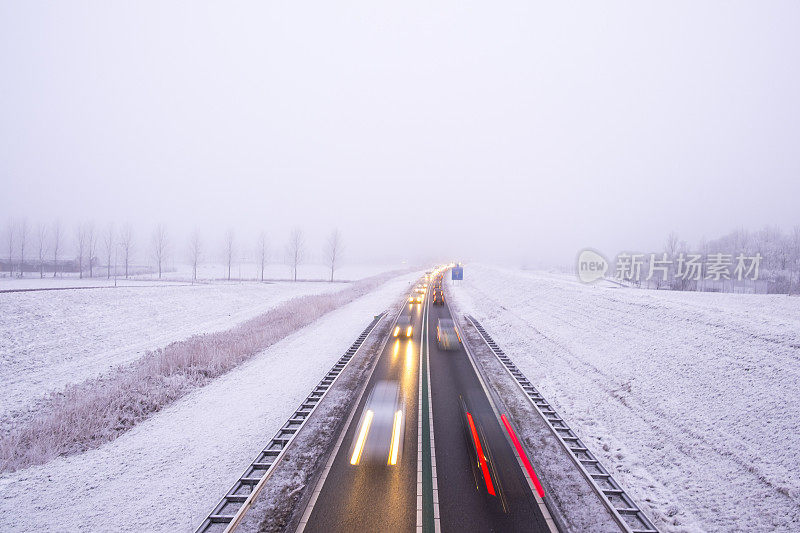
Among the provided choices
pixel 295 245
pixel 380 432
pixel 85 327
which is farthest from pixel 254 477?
pixel 295 245

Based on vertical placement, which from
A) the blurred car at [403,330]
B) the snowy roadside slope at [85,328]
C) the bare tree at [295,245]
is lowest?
the snowy roadside slope at [85,328]

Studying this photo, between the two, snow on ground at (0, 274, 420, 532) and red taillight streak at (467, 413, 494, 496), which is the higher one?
red taillight streak at (467, 413, 494, 496)

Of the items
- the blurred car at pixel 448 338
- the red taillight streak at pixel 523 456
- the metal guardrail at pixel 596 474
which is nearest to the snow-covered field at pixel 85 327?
the blurred car at pixel 448 338

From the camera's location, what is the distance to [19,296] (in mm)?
30734

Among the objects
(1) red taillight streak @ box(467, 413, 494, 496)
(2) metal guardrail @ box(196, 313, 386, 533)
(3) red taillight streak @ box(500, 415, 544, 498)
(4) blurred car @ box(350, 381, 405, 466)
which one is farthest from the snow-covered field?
(3) red taillight streak @ box(500, 415, 544, 498)

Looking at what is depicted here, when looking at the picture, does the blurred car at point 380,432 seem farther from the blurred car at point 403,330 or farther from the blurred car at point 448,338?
the blurred car at point 403,330

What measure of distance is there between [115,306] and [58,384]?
803 inches

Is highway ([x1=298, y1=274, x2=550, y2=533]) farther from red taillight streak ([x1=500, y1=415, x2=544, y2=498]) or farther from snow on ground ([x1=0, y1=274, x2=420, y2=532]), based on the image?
snow on ground ([x1=0, y1=274, x2=420, y2=532])

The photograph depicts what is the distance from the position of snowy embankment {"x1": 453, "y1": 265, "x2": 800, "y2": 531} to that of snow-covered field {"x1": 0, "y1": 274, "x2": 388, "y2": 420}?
2705cm

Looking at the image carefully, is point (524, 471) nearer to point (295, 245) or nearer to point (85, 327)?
point (85, 327)

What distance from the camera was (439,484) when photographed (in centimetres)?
870

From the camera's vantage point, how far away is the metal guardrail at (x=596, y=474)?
24.8 feet

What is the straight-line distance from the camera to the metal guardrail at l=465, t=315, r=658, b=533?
757cm

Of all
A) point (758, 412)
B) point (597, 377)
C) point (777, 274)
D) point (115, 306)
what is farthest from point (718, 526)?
point (777, 274)
